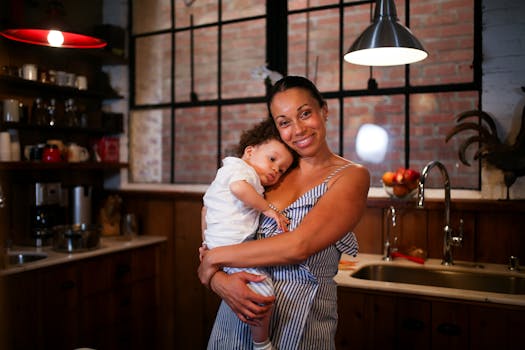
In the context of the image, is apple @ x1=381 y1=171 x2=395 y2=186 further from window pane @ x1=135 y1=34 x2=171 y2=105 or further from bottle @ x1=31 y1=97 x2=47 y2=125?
bottle @ x1=31 y1=97 x2=47 y2=125

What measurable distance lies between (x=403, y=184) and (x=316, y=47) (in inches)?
47.7

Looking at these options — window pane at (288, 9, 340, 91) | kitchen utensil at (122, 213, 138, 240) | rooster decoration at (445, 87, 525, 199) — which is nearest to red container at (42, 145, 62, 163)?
kitchen utensil at (122, 213, 138, 240)

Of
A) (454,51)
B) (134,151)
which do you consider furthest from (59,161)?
(454,51)

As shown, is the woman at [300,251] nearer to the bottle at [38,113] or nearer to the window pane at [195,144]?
the window pane at [195,144]

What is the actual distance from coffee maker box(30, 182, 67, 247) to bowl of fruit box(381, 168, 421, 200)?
2.17 m

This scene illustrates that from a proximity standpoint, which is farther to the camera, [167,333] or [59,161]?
[167,333]

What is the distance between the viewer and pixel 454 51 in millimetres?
2859

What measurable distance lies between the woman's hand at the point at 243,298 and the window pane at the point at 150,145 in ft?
7.76

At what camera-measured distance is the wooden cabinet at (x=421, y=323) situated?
1.96m

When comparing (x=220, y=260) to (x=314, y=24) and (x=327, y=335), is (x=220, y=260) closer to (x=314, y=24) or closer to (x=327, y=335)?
(x=327, y=335)

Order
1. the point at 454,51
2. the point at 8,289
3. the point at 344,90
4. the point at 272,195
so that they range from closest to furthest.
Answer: the point at 272,195 < the point at 8,289 < the point at 454,51 < the point at 344,90

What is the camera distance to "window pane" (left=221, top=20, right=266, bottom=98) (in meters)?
3.44

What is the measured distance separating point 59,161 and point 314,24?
1956 millimetres

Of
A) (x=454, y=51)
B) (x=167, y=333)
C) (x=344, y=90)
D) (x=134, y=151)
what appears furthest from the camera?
(x=134, y=151)
